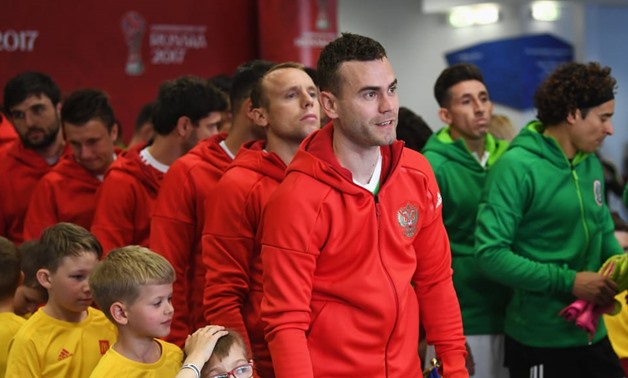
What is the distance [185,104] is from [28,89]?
4.11 ft

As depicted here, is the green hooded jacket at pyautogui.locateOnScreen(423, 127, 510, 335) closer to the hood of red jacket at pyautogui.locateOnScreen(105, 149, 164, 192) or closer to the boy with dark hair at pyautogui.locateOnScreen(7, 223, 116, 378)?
the hood of red jacket at pyautogui.locateOnScreen(105, 149, 164, 192)

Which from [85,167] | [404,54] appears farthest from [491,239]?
[404,54]

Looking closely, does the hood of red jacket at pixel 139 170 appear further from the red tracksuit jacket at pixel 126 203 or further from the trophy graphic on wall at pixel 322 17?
the trophy graphic on wall at pixel 322 17

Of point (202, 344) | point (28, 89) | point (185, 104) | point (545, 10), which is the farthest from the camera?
point (545, 10)

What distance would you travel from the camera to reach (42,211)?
15.6 feet

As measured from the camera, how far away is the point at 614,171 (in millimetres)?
7184

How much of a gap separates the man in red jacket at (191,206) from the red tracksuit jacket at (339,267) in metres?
0.93

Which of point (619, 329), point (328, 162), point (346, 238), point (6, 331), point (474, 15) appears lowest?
point (619, 329)

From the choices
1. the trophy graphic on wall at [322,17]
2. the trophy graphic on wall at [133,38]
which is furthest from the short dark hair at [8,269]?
the trophy graphic on wall at [322,17]

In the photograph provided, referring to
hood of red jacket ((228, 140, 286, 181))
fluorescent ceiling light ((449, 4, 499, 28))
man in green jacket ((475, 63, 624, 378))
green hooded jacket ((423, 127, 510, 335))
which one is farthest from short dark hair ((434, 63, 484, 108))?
fluorescent ceiling light ((449, 4, 499, 28))

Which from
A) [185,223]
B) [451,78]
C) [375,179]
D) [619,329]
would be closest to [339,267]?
[375,179]

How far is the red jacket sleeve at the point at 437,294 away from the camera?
3064mm

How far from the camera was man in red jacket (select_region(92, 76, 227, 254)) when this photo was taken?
4340 millimetres

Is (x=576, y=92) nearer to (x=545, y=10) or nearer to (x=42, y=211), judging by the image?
(x=42, y=211)
